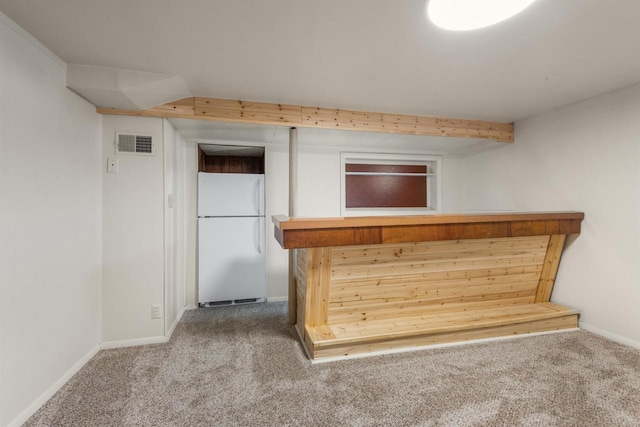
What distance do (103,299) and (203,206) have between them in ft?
4.61

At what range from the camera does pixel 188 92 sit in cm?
232

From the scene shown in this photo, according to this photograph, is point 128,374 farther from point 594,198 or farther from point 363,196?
point 594,198

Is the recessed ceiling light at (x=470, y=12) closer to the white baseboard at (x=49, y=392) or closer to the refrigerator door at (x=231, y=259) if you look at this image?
the refrigerator door at (x=231, y=259)

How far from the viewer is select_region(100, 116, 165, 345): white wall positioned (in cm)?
233

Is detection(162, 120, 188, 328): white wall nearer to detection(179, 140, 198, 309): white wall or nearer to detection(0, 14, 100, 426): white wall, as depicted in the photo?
detection(179, 140, 198, 309): white wall

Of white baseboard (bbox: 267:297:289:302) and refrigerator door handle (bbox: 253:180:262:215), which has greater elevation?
refrigerator door handle (bbox: 253:180:262:215)

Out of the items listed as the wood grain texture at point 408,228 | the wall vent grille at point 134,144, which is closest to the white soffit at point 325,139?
the wall vent grille at point 134,144

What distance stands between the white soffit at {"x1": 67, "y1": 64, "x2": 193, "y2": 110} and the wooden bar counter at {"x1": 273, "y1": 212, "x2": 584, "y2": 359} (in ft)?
4.54

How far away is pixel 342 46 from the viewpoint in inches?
65.9

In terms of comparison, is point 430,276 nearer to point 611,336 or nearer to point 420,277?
point 420,277

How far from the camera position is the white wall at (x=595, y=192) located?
7.50 ft

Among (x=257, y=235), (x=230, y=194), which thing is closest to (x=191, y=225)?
(x=230, y=194)

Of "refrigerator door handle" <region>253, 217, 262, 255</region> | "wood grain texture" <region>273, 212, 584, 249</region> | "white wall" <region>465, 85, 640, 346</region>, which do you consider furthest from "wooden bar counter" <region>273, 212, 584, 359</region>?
"refrigerator door handle" <region>253, 217, 262, 255</region>

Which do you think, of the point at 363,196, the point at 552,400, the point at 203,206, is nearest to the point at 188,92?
the point at 203,206
